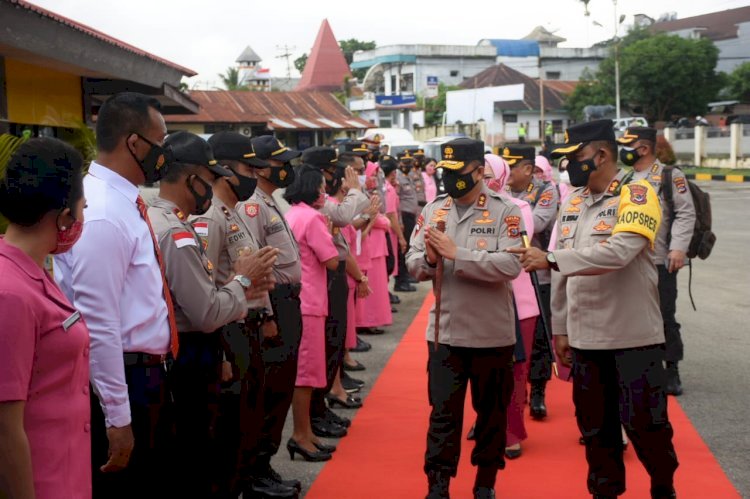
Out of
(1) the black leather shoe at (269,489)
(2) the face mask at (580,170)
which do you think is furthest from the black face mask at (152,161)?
(1) the black leather shoe at (269,489)

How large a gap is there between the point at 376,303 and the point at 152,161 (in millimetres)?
6915

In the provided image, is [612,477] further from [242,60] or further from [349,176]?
[242,60]

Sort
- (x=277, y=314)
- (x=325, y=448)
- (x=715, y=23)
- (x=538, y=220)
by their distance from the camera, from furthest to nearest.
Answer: (x=715, y=23), (x=538, y=220), (x=325, y=448), (x=277, y=314)

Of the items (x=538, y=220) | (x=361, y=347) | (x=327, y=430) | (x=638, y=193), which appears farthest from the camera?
(x=361, y=347)

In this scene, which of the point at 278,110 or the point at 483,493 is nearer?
the point at 483,493

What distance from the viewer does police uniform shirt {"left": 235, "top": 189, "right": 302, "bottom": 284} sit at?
17.0 feet

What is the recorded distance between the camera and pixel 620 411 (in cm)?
456

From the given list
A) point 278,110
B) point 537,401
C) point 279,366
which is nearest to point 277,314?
point 279,366

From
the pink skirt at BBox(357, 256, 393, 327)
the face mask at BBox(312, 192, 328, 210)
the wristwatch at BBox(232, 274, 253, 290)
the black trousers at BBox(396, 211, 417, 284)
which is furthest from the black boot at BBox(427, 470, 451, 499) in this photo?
the black trousers at BBox(396, 211, 417, 284)

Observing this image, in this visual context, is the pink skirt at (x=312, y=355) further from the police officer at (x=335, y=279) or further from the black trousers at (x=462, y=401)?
the black trousers at (x=462, y=401)

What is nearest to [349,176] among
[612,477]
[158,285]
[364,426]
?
[364,426]

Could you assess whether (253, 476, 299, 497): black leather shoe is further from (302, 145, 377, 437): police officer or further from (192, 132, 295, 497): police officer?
(302, 145, 377, 437): police officer

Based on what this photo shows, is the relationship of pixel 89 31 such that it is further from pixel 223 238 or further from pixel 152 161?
pixel 152 161

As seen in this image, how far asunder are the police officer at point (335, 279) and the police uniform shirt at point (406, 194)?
21.0 feet
